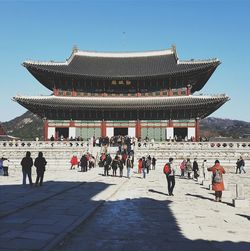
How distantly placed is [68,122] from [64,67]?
815 cm

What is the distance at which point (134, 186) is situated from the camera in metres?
19.5

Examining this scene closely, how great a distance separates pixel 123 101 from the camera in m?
44.6

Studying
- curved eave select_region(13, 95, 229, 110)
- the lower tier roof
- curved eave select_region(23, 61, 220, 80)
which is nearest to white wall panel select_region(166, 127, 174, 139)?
the lower tier roof

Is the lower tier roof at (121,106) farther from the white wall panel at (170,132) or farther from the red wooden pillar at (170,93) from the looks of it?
the white wall panel at (170,132)

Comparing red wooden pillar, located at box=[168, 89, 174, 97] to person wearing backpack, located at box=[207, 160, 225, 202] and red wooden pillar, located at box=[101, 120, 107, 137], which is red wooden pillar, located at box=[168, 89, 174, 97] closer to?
red wooden pillar, located at box=[101, 120, 107, 137]

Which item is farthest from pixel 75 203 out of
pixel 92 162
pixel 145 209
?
pixel 92 162

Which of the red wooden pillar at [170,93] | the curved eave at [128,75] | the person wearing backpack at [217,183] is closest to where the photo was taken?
the person wearing backpack at [217,183]

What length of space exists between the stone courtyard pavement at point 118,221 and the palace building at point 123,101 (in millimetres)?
26585

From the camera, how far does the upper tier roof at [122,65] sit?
43969mm

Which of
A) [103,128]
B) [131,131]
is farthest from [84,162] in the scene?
[131,131]

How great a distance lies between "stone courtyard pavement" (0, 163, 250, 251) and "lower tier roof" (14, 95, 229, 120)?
84.5 ft

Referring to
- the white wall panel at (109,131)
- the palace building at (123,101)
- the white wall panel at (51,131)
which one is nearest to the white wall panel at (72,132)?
the palace building at (123,101)

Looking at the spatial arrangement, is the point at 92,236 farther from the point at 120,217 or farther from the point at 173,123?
the point at 173,123

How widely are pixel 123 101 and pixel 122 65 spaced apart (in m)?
9.02
